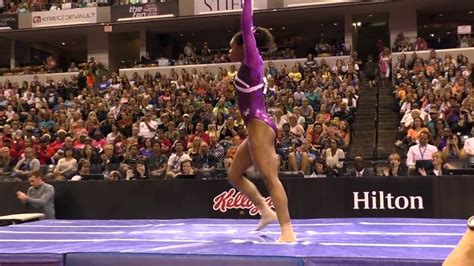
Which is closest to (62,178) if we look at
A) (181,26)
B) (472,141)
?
(472,141)

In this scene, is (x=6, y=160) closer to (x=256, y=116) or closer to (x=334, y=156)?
(x=334, y=156)

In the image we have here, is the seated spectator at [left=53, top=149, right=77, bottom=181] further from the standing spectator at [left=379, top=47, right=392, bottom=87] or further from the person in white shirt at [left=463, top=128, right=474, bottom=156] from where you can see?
the standing spectator at [left=379, top=47, right=392, bottom=87]

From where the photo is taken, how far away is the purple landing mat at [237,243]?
337 centimetres

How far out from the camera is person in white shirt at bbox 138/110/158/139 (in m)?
11.6

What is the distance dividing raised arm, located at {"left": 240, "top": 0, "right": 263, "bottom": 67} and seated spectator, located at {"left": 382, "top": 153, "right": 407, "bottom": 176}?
15.0ft

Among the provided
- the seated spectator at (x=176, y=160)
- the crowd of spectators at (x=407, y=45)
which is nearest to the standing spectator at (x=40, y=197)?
the seated spectator at (x=176, y=160)

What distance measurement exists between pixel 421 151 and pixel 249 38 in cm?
507

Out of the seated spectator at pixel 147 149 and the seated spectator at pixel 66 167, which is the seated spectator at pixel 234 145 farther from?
the seated spectator at pixel 66 167

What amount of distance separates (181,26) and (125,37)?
126 inches

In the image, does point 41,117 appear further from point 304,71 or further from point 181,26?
point 181,26

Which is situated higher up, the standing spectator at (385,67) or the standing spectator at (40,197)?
the standing spectator at (385,67)

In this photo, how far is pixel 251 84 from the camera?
414 cm

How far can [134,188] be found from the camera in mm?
8734

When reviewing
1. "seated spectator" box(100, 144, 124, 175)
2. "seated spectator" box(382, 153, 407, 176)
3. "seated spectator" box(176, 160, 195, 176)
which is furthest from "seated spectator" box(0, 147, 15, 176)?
"seated spectator" box(382, 153, 407, 176)
